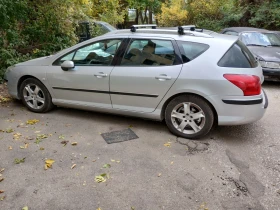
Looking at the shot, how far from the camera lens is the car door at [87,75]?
4164mm

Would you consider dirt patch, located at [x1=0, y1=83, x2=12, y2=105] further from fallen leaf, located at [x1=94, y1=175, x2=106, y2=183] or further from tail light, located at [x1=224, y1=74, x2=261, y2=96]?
tail light, located at [x1=224, y1=74, x2=261, y2=96]

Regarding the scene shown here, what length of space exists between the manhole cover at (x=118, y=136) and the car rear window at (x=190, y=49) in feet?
4.55

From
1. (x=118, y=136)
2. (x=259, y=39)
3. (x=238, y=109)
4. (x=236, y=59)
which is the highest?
(x=236, y=59)

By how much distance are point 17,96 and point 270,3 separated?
41.0ft

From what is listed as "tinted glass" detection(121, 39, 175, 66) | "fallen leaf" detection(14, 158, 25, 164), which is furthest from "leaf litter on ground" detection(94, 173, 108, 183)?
"tinted glass" detection(121, 39, 175, 66)

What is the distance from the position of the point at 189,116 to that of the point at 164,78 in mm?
669

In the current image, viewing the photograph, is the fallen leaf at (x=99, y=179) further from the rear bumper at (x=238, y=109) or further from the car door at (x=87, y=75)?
the rear bumper at (x=238, y=109)

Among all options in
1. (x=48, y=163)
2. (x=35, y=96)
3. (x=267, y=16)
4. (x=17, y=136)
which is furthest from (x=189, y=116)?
(x=267, y=16)

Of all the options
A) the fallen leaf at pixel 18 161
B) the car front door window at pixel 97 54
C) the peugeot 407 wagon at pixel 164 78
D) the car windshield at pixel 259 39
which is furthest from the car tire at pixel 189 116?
the car windshield at pixel 259 39

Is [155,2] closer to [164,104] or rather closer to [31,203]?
[164,104]

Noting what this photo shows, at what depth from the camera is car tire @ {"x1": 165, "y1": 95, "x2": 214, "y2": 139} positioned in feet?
12.1

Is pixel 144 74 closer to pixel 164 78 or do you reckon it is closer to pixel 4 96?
pixel 164 78

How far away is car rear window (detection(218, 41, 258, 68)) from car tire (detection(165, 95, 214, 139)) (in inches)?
23.8

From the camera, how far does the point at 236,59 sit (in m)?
3.61
